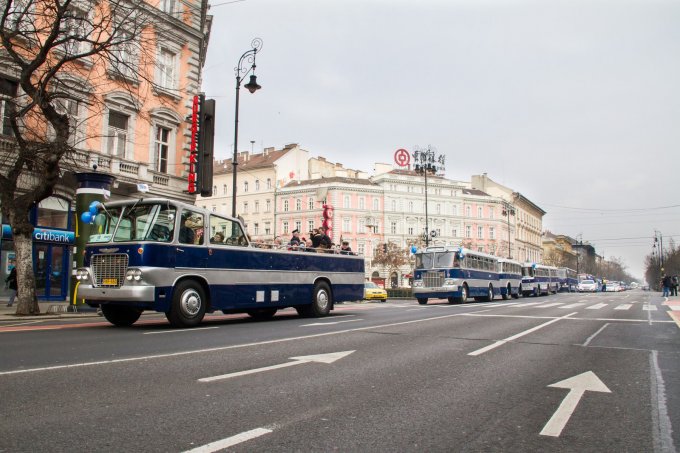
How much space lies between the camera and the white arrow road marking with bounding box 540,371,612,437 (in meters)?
4.30

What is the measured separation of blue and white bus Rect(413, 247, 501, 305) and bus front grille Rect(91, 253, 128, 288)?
20.0 metres

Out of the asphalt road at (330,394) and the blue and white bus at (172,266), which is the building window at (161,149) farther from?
A: the asphalt road at (330,394)

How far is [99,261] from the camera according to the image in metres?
11.0

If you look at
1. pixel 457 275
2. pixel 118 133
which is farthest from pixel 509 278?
pixel 118 133

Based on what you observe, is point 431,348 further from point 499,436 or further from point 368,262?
point 368,262

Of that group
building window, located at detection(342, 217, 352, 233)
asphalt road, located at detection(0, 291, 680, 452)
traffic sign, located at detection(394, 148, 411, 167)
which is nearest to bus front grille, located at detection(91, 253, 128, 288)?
asphalt road, located at detection(0, 291, 680, 452)

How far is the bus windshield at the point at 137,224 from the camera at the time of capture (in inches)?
429

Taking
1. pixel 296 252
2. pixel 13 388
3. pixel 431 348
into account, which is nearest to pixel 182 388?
pixel 13 388

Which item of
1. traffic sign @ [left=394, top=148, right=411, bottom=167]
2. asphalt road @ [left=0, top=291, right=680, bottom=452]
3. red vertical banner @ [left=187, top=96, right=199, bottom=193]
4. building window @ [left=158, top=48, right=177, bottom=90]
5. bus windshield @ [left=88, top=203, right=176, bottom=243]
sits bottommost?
asphalt road @ [left=0, top=291, right=680, bottom=452]

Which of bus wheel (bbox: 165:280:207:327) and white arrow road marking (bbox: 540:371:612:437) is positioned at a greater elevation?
bus wheel (bbox: 165:280:207:327)

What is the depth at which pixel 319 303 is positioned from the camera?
15359 millimetres

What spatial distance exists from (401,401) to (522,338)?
20.7 feet

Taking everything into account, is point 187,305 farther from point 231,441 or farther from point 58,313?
point 231,441

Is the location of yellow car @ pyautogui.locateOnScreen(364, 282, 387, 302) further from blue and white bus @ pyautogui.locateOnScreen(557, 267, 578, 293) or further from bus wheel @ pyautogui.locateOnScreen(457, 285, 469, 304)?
blue and white bus @ pyautogui.locateOnScreen(557, 267, 578, 293)
